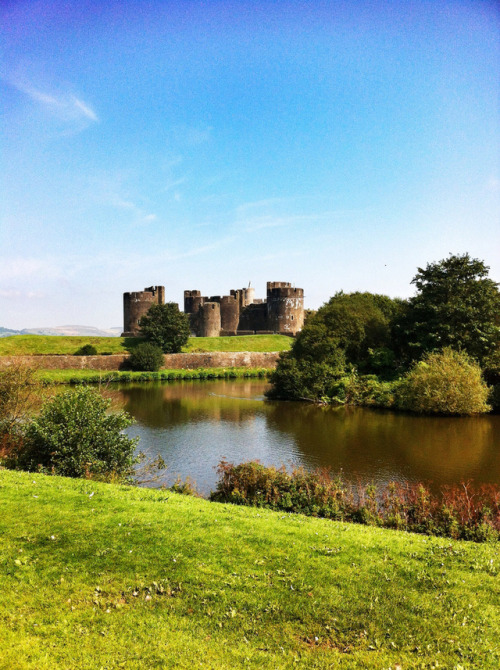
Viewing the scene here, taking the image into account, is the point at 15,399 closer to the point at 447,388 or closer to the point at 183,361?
the point at 447,388

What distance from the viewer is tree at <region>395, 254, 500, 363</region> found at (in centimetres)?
3038

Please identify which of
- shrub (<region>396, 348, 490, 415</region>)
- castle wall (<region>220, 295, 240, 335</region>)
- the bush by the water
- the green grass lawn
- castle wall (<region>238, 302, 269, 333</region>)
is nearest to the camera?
the green grass lawn

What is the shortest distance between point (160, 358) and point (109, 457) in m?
35.1

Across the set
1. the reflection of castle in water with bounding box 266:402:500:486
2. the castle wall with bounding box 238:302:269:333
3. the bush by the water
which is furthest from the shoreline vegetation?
the bush by the water

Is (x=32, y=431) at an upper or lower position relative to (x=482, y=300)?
lower

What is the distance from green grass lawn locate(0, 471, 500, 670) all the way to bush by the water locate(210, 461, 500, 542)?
1455 mm

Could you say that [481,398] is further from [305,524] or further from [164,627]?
[164,627]

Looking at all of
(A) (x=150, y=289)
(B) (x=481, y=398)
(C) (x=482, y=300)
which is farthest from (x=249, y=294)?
(B) (x=481, y=398)

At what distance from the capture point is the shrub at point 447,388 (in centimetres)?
2628

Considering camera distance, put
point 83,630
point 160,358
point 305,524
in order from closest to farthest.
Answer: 1. point 83,630
2. point 305,524
3. point 160,358

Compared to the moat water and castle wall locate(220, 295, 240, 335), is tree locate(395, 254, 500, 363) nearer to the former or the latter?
the moat water

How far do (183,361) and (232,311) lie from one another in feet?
57.8

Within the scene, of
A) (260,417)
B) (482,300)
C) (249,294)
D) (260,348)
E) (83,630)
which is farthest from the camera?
(249,294)

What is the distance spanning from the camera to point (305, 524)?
8.68 metres
